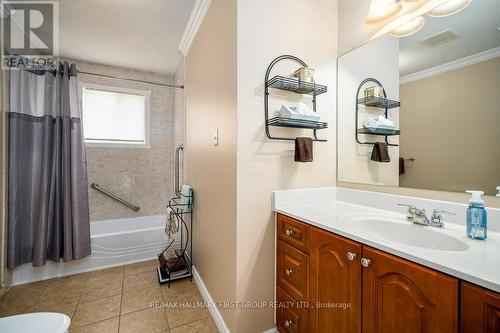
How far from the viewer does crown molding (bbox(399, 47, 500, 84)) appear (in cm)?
100

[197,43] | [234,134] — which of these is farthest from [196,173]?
[197,43]

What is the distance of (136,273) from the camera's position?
7.80 ft

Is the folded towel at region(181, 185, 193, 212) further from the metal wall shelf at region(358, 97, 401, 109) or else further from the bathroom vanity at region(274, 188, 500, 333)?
the metal wall shelf at region(358, 97, 401, 109)

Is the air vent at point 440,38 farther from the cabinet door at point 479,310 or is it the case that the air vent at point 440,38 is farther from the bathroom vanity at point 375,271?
the cabinet door at point 479,310

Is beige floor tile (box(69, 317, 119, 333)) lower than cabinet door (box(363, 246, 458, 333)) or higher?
lower

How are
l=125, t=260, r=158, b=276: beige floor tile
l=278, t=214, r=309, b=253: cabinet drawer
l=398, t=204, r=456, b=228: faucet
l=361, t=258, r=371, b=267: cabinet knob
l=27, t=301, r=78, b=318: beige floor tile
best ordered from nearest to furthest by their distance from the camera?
l=361, t=258, r=371, b=267: cabinet knob → l=398, t=204, r=456, b=228: faucet → l=278, t=214, r=309, b=253: cabinet drawer → l=27, t=301, r=78, b=318: beige floor tile → l=125, t=260, r=158, b=276: beige floor tile

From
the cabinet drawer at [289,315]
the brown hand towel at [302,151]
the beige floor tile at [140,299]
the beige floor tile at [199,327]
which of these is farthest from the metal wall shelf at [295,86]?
the beige floor tile at [140,299]

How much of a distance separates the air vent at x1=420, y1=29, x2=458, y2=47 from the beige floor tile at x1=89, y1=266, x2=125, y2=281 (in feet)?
10.4

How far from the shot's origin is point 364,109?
1.59 metres

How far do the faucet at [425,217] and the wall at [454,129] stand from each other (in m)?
0.15

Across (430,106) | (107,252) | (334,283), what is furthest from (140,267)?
(430,106)

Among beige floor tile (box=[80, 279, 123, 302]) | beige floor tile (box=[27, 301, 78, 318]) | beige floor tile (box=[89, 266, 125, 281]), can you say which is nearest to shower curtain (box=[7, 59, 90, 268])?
beige floor tile (box=[89, 266, 125, 281])

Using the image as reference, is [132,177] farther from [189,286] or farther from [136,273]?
[189,286]

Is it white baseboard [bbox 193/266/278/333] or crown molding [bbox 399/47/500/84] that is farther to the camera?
white baseboard [bbox 193/266/278/333]
